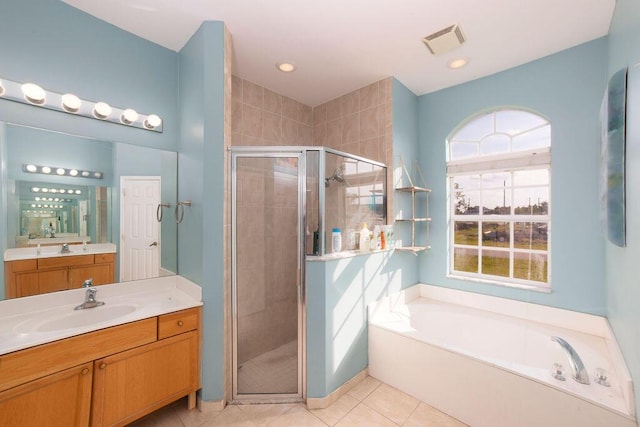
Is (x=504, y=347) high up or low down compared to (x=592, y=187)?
down

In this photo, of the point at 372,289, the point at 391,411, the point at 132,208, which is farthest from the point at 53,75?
the point at 391,411

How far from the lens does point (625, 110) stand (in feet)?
4.09

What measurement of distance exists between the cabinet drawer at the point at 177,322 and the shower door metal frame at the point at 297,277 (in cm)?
26

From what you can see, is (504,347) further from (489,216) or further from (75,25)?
(75,25)

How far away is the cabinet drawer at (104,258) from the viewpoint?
5.71 ft

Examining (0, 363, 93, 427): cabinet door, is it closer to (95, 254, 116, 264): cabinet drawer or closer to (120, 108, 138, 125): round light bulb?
(95, 254, 116, 264): cabinet drawer

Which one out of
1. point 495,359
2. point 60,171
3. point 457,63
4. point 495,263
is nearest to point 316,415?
point 495,359

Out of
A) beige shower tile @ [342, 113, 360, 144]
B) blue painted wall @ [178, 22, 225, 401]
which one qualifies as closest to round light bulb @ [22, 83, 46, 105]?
blue painted wall @ [178, 22, 225, 401]

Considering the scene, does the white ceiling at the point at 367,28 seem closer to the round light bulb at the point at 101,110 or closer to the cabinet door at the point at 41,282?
the round light bulb at the point at 101,110

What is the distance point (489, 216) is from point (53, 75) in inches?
142

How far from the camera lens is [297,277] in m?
1.92

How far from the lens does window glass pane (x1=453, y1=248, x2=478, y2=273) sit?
2.62m

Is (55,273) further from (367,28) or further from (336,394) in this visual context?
(367,28)

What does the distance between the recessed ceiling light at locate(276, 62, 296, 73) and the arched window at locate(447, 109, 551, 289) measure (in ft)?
5.86
